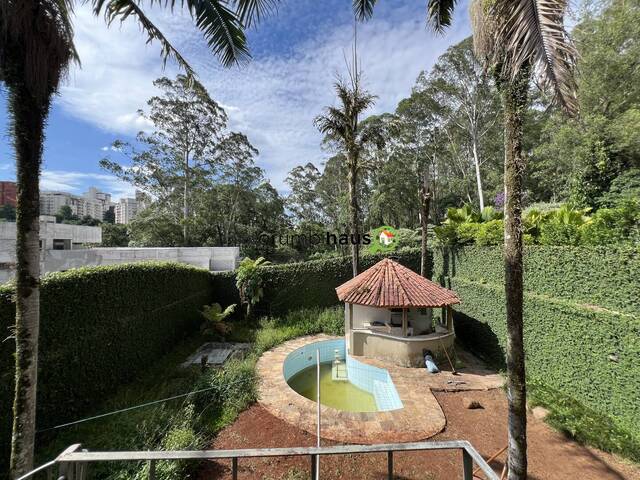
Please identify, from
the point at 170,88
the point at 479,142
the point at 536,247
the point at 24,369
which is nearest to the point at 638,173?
the point at 536,247

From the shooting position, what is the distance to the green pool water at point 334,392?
7.02 meters

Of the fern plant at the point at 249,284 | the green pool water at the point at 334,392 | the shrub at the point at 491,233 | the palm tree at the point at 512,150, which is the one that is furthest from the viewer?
the fern plant at the point at 249,284

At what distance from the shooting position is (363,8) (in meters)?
4.75

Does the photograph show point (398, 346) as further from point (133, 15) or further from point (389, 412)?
point (133, 15)

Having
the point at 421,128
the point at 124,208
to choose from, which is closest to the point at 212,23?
the point at 421,128

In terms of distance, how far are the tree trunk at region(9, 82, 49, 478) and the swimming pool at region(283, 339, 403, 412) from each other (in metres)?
5.55

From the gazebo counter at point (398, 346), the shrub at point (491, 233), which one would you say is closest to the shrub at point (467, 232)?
the shrub at point (491, 233)

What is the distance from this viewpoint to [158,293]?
8305 mm

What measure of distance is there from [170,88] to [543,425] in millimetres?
26000

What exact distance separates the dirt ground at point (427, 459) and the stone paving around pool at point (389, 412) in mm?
257

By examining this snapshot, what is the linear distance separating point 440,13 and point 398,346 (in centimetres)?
778

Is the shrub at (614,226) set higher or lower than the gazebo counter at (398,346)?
higher

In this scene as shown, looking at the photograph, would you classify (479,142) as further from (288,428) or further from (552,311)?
(288,428)

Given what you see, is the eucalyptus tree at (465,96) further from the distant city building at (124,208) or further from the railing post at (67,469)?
the distant city building at (124,208)
